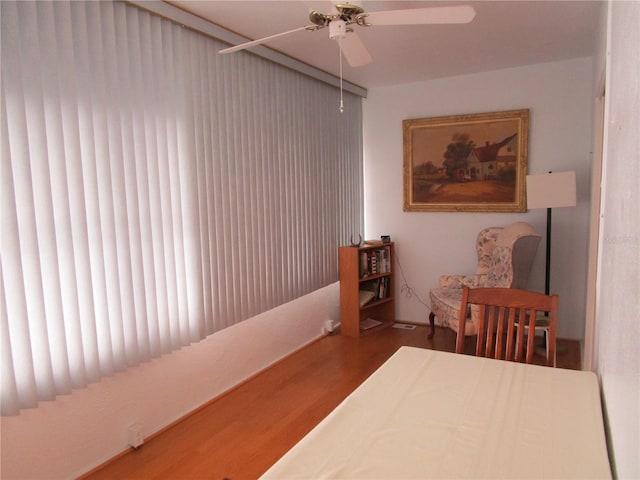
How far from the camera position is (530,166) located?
A: 13.2 ft

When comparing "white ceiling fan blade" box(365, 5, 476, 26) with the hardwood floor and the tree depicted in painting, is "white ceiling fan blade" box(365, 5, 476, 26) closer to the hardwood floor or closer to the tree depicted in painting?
the hardwood floor

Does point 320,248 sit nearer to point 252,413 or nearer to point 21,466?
point 252,413

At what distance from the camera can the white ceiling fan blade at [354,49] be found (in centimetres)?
202

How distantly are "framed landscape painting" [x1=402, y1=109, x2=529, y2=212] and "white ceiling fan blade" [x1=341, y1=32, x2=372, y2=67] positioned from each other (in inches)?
88.0

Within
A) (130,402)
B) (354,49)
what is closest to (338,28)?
(354,49)

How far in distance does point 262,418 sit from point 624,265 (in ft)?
7.50

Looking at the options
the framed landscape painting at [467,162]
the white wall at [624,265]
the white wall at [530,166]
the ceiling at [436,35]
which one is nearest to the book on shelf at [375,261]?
the white wall at [530,166]

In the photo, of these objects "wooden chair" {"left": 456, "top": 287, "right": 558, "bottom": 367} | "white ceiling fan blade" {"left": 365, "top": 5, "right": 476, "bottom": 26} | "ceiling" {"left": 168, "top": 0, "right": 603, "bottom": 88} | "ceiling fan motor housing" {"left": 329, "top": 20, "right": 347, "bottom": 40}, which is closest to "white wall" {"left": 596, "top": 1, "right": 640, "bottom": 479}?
"wooden chair" {"left": 456, "top": 287, "right": 558, "bottom": 367}

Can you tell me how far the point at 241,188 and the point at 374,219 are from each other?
212 cm

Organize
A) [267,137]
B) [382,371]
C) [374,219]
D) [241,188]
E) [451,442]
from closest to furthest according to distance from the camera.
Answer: [451,442]
[382,371]
[241,188]
[267,137]
[374,219]

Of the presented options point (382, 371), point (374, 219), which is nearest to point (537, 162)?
point (374, 219)

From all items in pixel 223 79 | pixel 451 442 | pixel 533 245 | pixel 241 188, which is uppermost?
pixel 223 79

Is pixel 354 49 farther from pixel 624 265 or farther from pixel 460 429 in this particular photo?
pixel 460 429

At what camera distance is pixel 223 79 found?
292 centimetres
